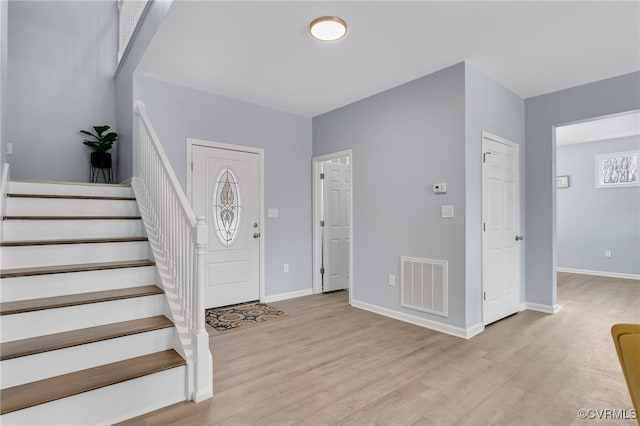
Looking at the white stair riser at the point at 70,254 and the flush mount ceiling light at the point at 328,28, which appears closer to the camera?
the white stair riser at the point at 70,254

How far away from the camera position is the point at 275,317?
Answer: 373 cm

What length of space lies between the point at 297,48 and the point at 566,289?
534 cm

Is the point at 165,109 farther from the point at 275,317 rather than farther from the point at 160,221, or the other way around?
the point at 275,317

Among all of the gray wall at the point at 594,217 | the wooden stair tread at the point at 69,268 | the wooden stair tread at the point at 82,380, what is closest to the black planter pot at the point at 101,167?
the wooden stair tread at the point at 69,268

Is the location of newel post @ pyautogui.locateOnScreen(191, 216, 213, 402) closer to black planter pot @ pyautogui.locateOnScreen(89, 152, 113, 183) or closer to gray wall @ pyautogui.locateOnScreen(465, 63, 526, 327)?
gray wall @ pyautogui.locateOnScreen(465, 63, 526, 327)

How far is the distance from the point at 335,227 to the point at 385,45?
2.83m

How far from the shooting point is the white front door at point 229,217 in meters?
3.92

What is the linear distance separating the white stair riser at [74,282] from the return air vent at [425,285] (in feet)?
8.14

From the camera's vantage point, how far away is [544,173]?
4.01 metres

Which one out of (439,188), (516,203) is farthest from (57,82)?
(516,203)

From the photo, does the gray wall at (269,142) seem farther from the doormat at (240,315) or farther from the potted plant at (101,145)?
the potted plant at (101,145)

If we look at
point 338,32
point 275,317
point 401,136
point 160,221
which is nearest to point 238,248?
point 275,317

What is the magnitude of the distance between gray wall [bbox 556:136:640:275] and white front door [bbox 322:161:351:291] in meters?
4.85

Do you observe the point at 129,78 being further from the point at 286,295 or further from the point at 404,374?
the point at 404,374
